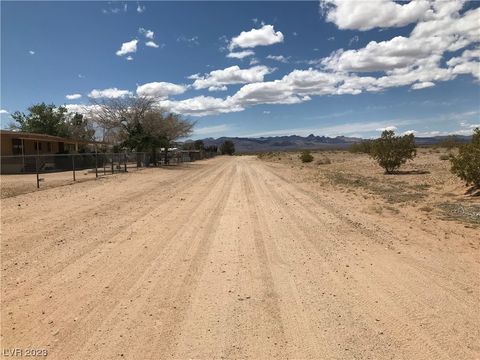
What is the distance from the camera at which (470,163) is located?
15.5 m

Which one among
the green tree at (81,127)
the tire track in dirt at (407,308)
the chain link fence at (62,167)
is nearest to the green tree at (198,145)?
the green tree at (81,127)

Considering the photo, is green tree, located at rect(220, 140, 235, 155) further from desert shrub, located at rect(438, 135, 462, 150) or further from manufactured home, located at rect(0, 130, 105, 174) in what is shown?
manufactured home, located at rect(0, 130, 105, 174)

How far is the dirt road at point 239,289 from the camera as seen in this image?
14.5 ft

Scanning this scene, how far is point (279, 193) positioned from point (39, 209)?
29.8 ft

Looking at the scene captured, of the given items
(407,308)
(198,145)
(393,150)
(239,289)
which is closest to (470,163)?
(407,308)

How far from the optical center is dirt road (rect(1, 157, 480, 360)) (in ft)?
14.5

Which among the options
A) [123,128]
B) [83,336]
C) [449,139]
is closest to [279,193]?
[83,336]

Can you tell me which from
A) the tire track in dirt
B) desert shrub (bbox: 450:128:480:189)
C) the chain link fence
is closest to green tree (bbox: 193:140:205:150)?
the chain link fence

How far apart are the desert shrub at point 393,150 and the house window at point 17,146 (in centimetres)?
2971

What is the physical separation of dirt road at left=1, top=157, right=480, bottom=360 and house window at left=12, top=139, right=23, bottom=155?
2985 cm

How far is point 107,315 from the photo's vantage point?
512 cm

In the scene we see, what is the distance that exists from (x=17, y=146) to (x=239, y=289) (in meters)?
38.1

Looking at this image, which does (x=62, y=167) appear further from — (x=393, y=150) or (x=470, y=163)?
(x=470, y=163)

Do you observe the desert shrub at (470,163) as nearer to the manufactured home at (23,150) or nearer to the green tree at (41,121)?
the manufactured home at (23,150)
